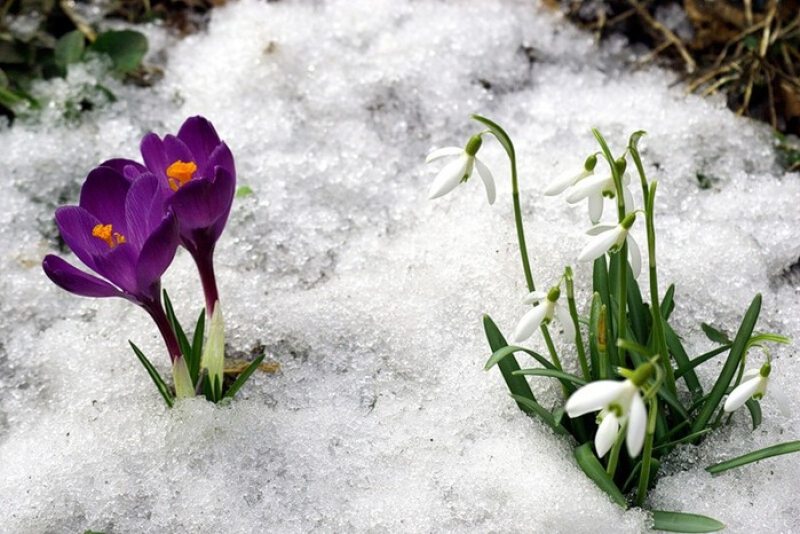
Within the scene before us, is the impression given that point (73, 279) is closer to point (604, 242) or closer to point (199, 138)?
point (199, 138)

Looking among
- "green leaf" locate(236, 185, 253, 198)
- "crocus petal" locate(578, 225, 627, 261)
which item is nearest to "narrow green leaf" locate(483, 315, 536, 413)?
"crocus petal" locate(578, 225, 627, 261)

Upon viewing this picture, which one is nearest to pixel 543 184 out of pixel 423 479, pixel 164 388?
pixel 423 479

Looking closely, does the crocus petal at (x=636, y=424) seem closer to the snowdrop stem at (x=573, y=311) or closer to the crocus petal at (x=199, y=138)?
the snowdrop stem at (x=573, y=311)

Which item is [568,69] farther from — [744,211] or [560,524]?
[560,524]

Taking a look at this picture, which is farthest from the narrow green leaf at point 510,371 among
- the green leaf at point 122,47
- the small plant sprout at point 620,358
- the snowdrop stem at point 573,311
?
the green leaf at point 122,47

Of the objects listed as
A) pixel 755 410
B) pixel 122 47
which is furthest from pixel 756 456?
pixel 122 47

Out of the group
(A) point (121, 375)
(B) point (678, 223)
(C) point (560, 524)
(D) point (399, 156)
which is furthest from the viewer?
(D) point (399, 156)

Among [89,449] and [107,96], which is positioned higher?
[107,96]
